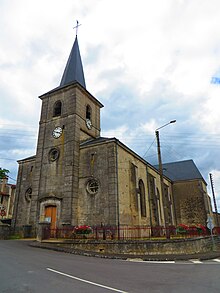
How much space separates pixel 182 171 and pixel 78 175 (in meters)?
20.6

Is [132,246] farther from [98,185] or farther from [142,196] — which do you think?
[142,196]

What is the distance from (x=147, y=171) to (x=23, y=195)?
1206 centimetres

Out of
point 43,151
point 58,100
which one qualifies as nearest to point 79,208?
point 43,151

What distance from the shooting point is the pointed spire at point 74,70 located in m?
23.1

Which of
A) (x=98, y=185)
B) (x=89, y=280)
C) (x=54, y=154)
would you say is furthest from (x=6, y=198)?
(x=89, y=280)

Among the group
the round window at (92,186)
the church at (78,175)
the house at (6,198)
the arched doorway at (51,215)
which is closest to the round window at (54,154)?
the church at (78,175)

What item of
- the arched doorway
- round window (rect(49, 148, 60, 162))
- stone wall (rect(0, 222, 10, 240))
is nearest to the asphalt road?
the arched doorway

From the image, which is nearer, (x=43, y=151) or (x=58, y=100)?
(x=43, y=151)

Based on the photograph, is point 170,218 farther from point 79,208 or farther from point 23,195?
point 23,195

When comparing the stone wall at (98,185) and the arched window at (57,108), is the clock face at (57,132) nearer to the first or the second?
the arched window at (57,108)

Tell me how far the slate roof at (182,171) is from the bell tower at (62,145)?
1559 centimetres

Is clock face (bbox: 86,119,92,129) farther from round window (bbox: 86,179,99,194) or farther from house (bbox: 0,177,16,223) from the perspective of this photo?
house (bbox: 0,177,16,223)

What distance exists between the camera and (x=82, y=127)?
66.8 feet

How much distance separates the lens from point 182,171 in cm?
3362
